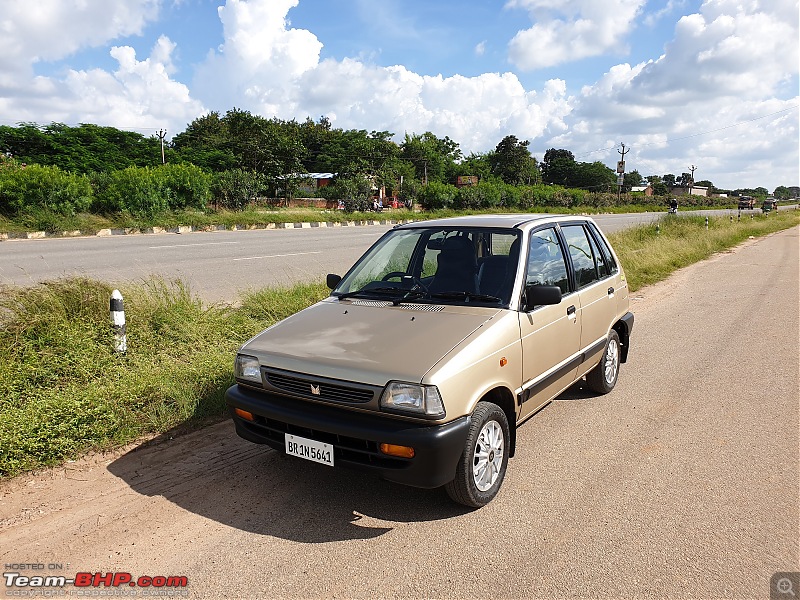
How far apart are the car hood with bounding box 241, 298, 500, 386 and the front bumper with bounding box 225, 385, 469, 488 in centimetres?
22

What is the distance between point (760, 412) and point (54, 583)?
5.27 meters

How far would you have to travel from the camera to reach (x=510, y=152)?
299 feet

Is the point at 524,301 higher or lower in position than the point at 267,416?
higher

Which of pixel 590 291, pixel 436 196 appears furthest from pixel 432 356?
A: pixel 436 196

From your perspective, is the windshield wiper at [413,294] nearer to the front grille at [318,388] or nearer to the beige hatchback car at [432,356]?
the beige hatchback car at [432,356]

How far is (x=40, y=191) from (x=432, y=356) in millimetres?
23106

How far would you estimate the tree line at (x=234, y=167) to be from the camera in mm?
24109

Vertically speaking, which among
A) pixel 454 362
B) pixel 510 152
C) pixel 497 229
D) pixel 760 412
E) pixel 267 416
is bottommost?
pixel 760 412

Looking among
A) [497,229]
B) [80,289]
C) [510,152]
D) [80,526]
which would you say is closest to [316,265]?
[80,289]

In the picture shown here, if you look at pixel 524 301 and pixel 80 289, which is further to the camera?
pixel 80 289

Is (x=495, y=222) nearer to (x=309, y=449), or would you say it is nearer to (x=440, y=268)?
(x=440, y=268)

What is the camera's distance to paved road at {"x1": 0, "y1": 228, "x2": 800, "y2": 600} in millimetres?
2830

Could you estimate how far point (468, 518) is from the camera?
3.37 m

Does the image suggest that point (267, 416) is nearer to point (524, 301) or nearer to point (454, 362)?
point (454, 362)
